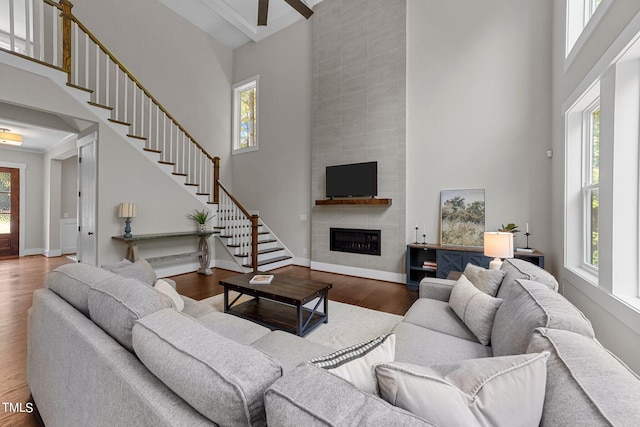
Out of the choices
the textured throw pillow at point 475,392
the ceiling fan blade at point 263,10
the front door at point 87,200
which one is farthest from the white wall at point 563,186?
the front door at point 87,200

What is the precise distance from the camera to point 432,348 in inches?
64.4

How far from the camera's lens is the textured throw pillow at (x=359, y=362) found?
78cm

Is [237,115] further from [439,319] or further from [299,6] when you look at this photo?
[439,319]

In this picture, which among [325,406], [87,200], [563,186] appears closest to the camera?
[325,406]

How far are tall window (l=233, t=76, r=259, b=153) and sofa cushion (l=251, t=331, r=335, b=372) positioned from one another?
569cm

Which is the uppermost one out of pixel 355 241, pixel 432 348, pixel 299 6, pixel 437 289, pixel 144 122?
pixel 299 6

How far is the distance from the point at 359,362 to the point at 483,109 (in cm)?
448

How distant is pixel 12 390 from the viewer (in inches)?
73.4

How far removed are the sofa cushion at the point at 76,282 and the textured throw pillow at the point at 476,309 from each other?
2.24 m

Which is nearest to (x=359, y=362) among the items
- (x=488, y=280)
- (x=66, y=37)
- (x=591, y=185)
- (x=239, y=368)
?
(x=239, y=368)

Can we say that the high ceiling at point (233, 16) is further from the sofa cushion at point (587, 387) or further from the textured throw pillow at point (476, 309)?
the sofa cushion at point (587, 387)

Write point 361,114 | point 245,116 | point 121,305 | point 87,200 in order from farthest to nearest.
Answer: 1. point 245,116
2. point 361,114
3. point 87,200
4. point 121,305

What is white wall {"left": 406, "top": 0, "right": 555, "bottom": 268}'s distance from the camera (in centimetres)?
371

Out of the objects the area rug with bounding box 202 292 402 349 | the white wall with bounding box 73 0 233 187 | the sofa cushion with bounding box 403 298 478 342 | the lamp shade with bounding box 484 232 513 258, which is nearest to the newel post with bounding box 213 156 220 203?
the white wall with bounding box 73 0 233 187
